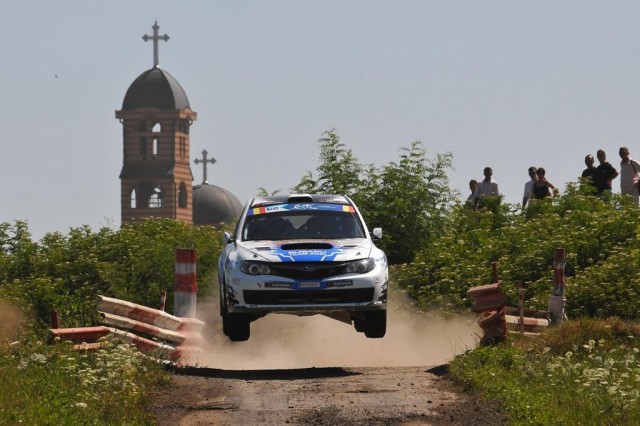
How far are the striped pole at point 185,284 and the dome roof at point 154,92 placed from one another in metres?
153

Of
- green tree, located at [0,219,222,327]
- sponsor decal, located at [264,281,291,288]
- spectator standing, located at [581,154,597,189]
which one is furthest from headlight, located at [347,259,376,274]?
spectator standing, located at [581,154,597,189]

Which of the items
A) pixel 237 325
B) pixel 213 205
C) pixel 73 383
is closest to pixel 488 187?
pixel 237 325

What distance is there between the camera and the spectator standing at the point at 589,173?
101 feet

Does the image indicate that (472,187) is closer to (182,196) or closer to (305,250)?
(305,250)

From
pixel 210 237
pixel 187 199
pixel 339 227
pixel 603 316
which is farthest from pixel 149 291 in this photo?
pixel 187 199

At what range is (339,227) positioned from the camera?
733 inches

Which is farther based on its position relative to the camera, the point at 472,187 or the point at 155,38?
the point at 155,38

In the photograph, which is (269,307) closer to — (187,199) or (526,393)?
(526,393)

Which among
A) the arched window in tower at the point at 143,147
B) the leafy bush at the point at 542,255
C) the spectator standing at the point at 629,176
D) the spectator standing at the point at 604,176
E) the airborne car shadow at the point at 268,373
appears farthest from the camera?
the arched window in tower at the point at 143,147

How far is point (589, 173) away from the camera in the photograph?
3145cm

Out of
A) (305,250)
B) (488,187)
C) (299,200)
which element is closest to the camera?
(305,250)

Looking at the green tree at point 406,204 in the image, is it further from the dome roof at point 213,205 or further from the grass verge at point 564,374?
the dome roof at point 213,205

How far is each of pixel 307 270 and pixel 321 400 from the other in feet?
9.49

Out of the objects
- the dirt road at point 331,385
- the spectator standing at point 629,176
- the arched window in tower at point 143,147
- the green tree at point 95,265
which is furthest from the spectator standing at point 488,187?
the arched window in tower at point 143,147
